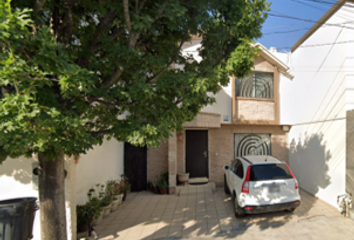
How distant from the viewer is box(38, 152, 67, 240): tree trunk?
2707 millimetres

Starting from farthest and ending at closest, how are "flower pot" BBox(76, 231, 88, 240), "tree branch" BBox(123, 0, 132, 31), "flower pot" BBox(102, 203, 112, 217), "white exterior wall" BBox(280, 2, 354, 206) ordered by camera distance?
"white exterior wall" BBox(280, 2, 354, 206), "flower pot" BBox(102, 203, 112, 217), "flower pot" BBox(76, 231, 88, 240), "tree branch" BBox(123, 0, 132, 31)

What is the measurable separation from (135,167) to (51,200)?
563 centimetres

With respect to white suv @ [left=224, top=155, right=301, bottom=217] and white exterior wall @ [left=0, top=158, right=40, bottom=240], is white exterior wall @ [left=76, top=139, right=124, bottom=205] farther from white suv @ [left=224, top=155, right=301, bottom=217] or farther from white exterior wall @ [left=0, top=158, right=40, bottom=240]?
white suv @ [left=224, top=155, right=301, bottom=217]

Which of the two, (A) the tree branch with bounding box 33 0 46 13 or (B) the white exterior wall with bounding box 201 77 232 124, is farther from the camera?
(B) the white exterior wall with bounding box 201 77 232 124

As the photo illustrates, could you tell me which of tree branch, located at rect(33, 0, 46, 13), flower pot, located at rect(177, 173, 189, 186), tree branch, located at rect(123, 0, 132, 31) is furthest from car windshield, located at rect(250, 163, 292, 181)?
tree branch, located at rect(33, 0, 46, 13)

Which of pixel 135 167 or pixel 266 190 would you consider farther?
pixel 135 167

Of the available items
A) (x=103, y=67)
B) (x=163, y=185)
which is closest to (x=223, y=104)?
(x=163, y=185)

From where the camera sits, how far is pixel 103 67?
2838 millimetres

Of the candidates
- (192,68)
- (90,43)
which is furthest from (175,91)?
(90,43)

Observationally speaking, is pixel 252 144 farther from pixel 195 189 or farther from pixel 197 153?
pixel 195 189

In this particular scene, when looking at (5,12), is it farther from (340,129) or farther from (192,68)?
(340,129)

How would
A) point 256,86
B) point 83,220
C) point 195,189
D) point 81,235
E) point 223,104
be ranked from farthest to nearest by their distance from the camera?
point 256,86 → point 223,104 → point 195,189 → point 83,220 → point 81,235

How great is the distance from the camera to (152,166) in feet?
27.6

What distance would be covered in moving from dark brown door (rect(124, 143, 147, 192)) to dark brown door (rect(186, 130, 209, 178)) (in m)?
1.98
